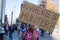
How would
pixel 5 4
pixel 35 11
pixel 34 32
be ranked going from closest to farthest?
pixel 34 32, pixel 35 11, pixel 5 4

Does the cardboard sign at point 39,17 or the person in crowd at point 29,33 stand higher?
the cardboard sign at point 39,17

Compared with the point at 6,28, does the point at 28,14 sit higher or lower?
higher

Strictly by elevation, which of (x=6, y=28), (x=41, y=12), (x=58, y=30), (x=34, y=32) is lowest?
(x=58, y=30)

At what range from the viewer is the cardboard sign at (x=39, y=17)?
5.80 metres

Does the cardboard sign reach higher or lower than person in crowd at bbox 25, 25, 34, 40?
higher

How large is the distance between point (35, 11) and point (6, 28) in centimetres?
943

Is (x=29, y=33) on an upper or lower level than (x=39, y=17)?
lower

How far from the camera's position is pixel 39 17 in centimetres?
596

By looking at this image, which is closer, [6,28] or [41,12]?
[41,12]

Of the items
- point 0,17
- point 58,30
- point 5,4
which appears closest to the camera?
point 58,30

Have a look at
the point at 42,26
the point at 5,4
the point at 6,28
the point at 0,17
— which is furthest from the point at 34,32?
the point at 5,4

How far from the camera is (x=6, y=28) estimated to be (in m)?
15.4

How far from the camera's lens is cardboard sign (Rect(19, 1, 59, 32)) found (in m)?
5.80

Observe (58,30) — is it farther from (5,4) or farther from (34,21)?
(34,21)
